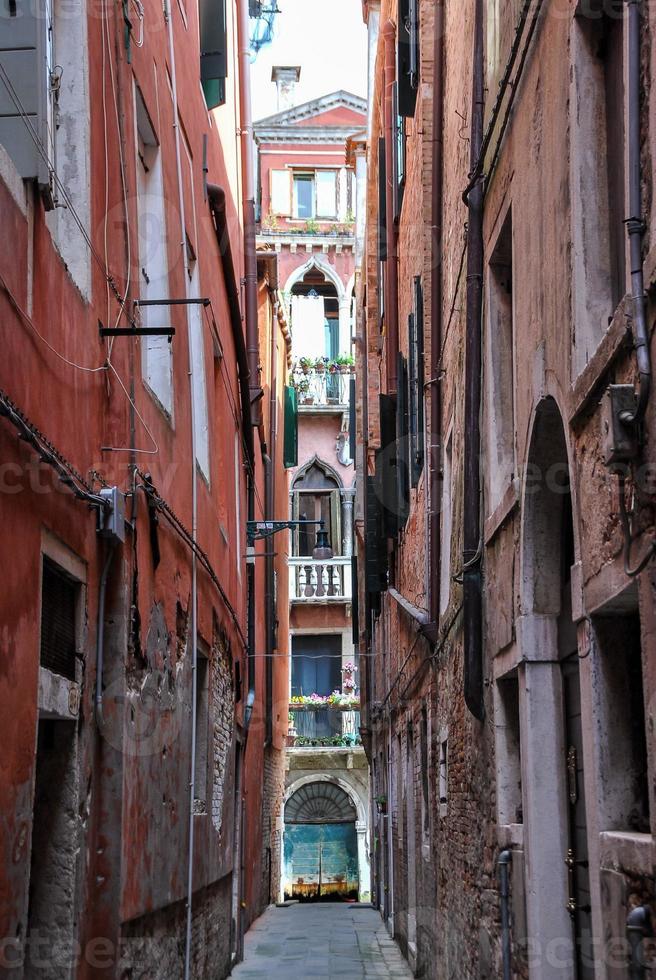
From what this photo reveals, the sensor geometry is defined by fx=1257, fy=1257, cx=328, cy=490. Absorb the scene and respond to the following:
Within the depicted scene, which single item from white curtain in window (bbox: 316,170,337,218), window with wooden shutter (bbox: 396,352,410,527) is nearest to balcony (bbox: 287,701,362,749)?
white curtain in window (bbox: 316,170,337,218)

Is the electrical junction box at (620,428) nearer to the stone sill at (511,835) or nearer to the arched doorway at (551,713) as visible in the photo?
→ the arched doorway at (551,713)

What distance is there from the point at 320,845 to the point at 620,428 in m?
24.8

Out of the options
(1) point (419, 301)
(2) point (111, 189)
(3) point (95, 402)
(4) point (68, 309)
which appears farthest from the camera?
(1) point (419, 301)

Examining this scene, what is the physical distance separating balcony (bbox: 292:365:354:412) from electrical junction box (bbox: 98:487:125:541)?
2402 cm

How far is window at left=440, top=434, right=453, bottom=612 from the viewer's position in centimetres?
943

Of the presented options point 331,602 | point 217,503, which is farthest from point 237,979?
point 331,602

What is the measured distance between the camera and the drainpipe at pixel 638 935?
3.80 m

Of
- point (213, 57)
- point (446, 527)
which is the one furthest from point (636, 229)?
point (213, 57)

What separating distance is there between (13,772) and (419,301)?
755cm

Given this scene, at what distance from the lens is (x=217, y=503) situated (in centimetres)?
1118

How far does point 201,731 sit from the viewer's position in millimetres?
9766

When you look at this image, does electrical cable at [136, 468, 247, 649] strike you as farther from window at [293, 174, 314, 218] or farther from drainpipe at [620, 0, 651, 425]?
window at [293, 174, 314, 218]

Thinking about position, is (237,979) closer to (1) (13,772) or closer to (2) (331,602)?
(1) (13,772)

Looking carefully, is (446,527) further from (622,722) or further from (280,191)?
(280,191)
